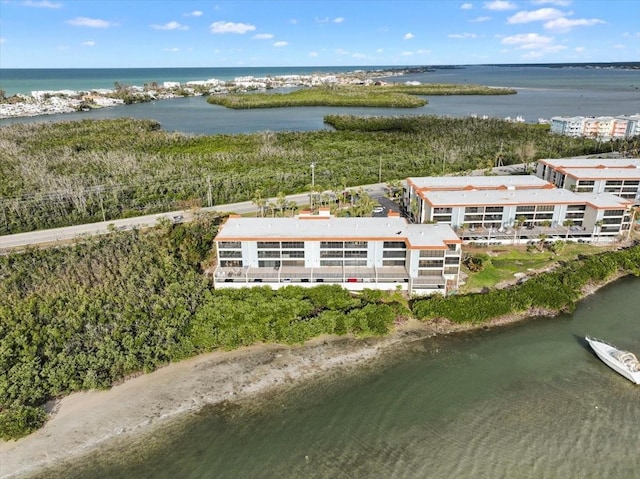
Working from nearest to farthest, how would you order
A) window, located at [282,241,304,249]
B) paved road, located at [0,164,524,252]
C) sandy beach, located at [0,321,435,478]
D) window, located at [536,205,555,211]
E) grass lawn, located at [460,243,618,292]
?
sandy beach, located at [0,321,435,478]
window, located at [282,241,304,249]
grass lawn, located at [460,243,618,292]
paved road, located at [0,164,524,252]
window, located at [536,205,555,211]

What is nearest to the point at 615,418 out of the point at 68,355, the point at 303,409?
the point at 303,409

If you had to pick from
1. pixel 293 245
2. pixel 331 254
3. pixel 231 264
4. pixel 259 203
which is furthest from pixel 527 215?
pixel 231 264

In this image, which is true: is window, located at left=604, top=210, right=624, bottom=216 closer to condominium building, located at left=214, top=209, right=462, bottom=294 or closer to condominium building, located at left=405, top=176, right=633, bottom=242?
condominium building, located at left=405, top=176, right=633, bottom=242

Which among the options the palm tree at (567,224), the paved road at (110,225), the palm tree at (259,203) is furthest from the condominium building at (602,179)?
the palm tree at (259,203)

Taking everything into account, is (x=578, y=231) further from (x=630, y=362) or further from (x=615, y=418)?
(x=615, y=418)

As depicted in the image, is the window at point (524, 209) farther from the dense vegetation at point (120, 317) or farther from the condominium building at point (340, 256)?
the dense vegetation at point (120, 317)

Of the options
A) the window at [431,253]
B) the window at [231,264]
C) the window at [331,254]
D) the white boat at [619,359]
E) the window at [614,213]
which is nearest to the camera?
the white boat at [619,359]

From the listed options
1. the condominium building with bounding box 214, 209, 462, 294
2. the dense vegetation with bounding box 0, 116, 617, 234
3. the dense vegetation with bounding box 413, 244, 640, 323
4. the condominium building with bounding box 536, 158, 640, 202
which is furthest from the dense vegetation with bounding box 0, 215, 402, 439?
the condominium building with bounding box 536, 158, 640, 202
